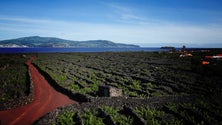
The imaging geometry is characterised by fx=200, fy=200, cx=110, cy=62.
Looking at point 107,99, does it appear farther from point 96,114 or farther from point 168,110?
point 168,110

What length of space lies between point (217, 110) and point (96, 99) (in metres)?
14.4

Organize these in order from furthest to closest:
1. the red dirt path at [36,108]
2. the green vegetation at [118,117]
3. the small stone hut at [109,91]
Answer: the small stone hut at [109,91] → the red dirt path at [36,108] → the green vegetation at [118,117]

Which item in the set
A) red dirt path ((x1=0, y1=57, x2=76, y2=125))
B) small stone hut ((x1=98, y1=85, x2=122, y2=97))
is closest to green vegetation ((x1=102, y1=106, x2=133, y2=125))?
small stone hut ((x1=98, y1=85, x2=122, y2=97))

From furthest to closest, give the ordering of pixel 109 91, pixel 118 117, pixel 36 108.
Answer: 1. pixel 109 91
2. pixel 36 108
3. pixel 118 117

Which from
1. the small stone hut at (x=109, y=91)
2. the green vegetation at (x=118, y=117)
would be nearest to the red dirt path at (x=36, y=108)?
the small stone hut at (x=109, y=91)

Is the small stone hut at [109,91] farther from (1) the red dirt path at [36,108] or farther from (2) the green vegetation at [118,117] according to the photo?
(1) the red dirt path at [36,108]

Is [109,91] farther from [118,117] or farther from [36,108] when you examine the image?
[36,108]

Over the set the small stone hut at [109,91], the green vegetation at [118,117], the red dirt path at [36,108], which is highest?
the small stone hut at [109,91]

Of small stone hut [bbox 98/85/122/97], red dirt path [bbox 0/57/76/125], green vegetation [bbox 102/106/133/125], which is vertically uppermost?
small stone hut [bbox 98/85/122/97]

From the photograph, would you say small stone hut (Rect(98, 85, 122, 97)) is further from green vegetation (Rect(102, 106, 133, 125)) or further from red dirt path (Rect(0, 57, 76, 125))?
red dirt path (Rect(0, 57, 76, 125))

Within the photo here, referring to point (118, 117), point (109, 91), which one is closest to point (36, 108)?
point (109, 91)

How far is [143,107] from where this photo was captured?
82.5 ft

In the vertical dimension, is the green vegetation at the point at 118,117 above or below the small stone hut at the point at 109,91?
below

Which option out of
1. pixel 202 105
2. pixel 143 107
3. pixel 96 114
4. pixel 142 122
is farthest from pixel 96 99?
pixel 202 105
